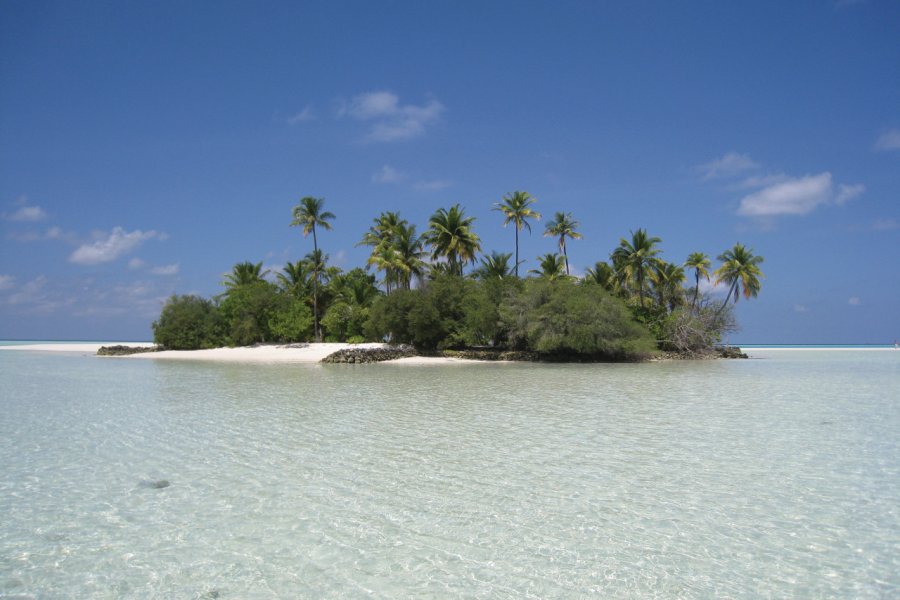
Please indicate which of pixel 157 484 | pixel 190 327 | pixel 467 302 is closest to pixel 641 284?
pixel 467 302

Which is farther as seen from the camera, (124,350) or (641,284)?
(124,350)

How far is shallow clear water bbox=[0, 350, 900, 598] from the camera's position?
4445mm

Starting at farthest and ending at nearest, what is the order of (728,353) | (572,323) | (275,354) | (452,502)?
(728,353) → (275,354) → (572,323) → (452,502)

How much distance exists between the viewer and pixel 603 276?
42594 millimetres

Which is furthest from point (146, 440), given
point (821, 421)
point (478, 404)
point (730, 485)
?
point (821, 421)

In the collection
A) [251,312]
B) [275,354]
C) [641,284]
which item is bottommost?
[275,354]

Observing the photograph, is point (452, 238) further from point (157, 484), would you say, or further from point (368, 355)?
point (157, 484)

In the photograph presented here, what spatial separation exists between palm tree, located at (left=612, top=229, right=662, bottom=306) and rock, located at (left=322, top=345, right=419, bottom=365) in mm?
16943

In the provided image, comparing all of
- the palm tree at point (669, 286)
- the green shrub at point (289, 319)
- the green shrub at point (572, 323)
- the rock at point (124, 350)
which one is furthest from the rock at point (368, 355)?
the rock at point (124, 350)

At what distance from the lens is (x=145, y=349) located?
47438 millimetres

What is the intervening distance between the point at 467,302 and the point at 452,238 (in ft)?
24.9

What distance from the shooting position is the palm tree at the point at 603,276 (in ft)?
139

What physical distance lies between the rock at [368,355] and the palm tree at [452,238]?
8402 millimetres

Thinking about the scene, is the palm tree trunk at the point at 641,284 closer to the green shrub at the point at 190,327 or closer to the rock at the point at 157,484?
the green shrub at the point at 190,327
